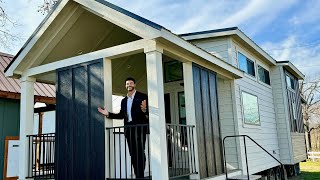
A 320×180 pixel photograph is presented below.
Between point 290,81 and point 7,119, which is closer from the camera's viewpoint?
point 7,119

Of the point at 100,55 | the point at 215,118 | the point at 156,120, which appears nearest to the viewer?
the point at 156,120

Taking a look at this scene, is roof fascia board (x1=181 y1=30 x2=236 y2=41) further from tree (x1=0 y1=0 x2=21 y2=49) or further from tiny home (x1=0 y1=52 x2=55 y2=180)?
tree (x1=0 y1=0 x2=21 y2=49)

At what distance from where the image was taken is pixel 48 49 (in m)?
6.43

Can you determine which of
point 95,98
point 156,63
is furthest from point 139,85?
point 156,63

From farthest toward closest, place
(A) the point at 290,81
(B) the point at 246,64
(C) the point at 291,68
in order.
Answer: (A) the point at 290,81 < (C) the point at 291,68 < (B) the point at 246,64

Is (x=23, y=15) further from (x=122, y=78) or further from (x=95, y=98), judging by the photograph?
(x=95, y=98)

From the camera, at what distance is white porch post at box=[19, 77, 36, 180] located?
623 cm

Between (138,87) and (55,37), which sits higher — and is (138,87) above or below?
below

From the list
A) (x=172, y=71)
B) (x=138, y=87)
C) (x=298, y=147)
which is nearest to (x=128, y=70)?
(x=138, y=87)

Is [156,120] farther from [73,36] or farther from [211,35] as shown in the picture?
[211,35]

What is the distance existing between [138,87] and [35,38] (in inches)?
128

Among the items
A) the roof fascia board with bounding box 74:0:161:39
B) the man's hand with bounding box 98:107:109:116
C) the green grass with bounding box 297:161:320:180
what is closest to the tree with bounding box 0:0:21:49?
the roof fascia board with bounding box 74:0:161:39

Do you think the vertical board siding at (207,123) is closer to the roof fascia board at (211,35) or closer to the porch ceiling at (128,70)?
the roof fascia board at (211,35)

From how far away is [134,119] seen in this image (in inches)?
204
